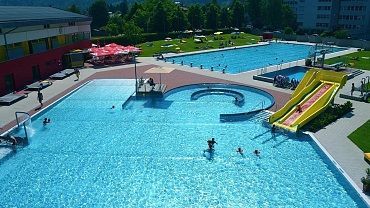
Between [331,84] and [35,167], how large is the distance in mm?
22897

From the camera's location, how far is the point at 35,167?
1902 cm

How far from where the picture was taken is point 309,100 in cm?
2573

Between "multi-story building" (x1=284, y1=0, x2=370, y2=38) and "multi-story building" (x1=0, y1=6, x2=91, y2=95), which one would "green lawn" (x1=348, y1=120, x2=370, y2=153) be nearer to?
"multi-story building" (x1=0, y1=6, x2=91, y2=95)

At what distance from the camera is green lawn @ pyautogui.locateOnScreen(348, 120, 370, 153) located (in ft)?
63.4

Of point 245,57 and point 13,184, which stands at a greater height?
point 245,57

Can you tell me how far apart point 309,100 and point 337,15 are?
6191cm

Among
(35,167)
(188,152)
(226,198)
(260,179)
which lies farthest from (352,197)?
(35,167)

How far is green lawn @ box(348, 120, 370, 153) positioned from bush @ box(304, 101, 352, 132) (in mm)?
1999

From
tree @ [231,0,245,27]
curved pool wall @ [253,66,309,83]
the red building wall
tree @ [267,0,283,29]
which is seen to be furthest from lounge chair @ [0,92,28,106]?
tree @ [267,0,283,29]

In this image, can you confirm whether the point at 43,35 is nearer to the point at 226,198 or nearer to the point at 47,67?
the point at 47,67

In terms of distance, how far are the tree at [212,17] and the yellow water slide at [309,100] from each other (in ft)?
197

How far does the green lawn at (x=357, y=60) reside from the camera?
42.0 meters

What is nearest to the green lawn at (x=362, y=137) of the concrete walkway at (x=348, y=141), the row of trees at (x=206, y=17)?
the concrete walkway at (x=348, y=141)

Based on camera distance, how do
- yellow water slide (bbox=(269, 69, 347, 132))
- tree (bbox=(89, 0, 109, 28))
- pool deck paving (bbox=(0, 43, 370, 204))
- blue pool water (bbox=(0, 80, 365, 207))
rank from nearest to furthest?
1. blue pool water (bbox=(0, 80, 365, 207))
2. pool deck paving (bbox=(0, 43, 370, 204))
3. yellow water slide (bbox=(269, 69, 347, 132))
4. tree (bbox=(89, 0, 109, 28))
